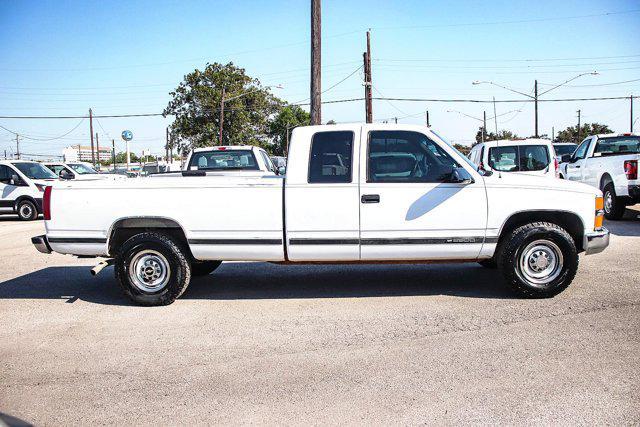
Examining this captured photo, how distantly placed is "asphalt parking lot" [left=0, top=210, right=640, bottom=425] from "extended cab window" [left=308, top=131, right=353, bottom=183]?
55.3 inches

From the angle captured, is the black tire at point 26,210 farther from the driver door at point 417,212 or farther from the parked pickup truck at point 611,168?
the parked pickup truck at point 611,168

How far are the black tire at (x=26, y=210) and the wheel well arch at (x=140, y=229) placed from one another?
503 inches

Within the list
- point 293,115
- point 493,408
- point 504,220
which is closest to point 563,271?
point 504,220

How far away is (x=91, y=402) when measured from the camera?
3.77 meters

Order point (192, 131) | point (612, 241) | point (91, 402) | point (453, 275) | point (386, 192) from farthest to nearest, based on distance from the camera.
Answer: point (192, 131), point (612, 241), point (453, 275), point (386, 192), point (91, 402)

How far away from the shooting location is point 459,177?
226 inches

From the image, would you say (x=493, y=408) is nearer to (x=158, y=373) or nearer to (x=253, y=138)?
(x=158, y=373)

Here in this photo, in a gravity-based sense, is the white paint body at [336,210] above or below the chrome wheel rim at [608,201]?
above

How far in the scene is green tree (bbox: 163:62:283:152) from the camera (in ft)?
178

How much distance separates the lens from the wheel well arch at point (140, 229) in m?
6.14

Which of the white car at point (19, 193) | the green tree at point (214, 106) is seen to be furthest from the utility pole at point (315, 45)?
the green tree at point (214, 106)

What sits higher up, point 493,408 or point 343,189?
point 343,189

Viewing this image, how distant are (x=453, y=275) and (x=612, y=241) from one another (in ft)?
14.0

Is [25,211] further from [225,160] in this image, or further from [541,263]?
[541,263]
